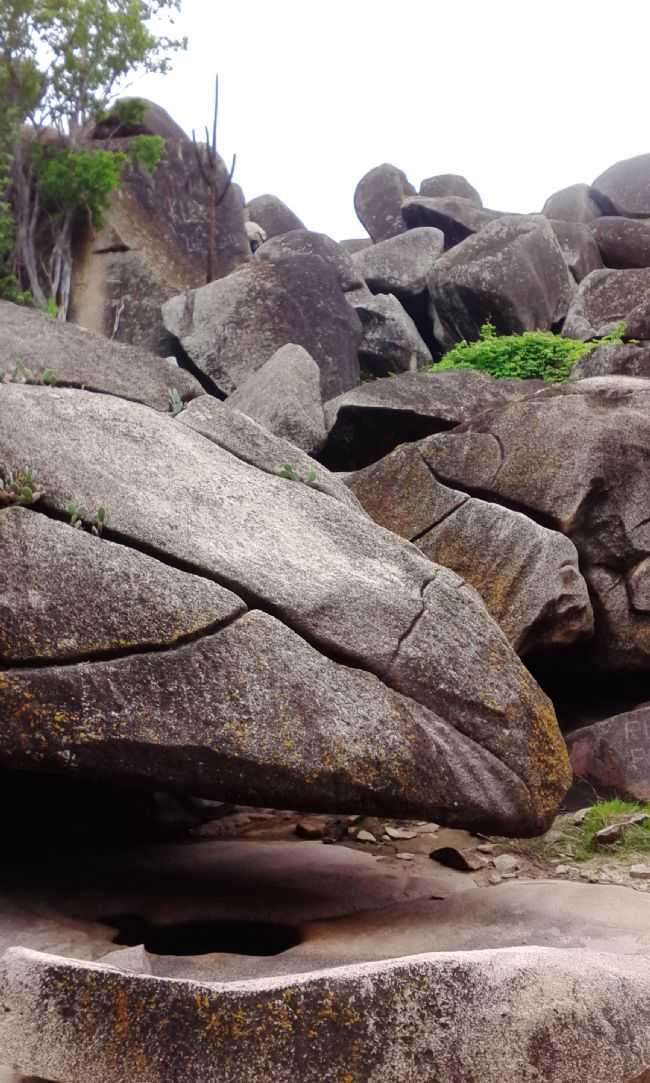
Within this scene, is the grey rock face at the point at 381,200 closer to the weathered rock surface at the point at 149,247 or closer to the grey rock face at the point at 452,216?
the grey rock face at the point at 452,216

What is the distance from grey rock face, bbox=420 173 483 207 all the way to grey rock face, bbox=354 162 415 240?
1.60 meters

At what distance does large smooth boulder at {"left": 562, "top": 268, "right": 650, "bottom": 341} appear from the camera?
17.6m

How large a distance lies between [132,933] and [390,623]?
2.00 meters

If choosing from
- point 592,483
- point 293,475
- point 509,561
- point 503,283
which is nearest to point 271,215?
point 503,283

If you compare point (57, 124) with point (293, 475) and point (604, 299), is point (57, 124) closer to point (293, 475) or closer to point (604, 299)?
point (604, 299)

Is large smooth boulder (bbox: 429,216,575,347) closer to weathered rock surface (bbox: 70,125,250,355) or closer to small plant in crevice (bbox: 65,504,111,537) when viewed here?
weathered rock surface (bbox: 70,125,250,355)

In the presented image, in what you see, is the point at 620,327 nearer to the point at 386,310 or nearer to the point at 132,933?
the point at 386,310

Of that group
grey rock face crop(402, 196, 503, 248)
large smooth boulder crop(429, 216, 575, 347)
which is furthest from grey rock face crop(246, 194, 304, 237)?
large smooth boulder crop(429, 216, 575, 347)

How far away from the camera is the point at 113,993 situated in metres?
A: 4.03

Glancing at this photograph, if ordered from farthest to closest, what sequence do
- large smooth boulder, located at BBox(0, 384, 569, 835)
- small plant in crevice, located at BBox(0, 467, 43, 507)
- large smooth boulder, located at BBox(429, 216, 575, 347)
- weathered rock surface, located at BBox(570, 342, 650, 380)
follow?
large smooth boulder, located at BBox(429, 216, 575, 347)
weathered rock surface, located at BBox(570, 342, 650, 380)
small plant in crevice, located at BBox(0, 467, 43, 507)
large smooth boulder, located at BBox(0, 384, 569, 835)

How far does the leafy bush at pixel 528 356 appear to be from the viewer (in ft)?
47.0

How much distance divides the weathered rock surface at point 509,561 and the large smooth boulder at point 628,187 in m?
22.5

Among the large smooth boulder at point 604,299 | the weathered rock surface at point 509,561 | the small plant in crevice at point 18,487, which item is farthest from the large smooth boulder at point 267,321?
the small plant in crevice at point 18,487

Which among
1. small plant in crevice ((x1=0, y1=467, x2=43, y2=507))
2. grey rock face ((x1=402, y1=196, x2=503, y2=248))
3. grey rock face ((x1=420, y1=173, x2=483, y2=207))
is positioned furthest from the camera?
grey rock face ((x1=420, y1=173, x2=483, y2=207))
